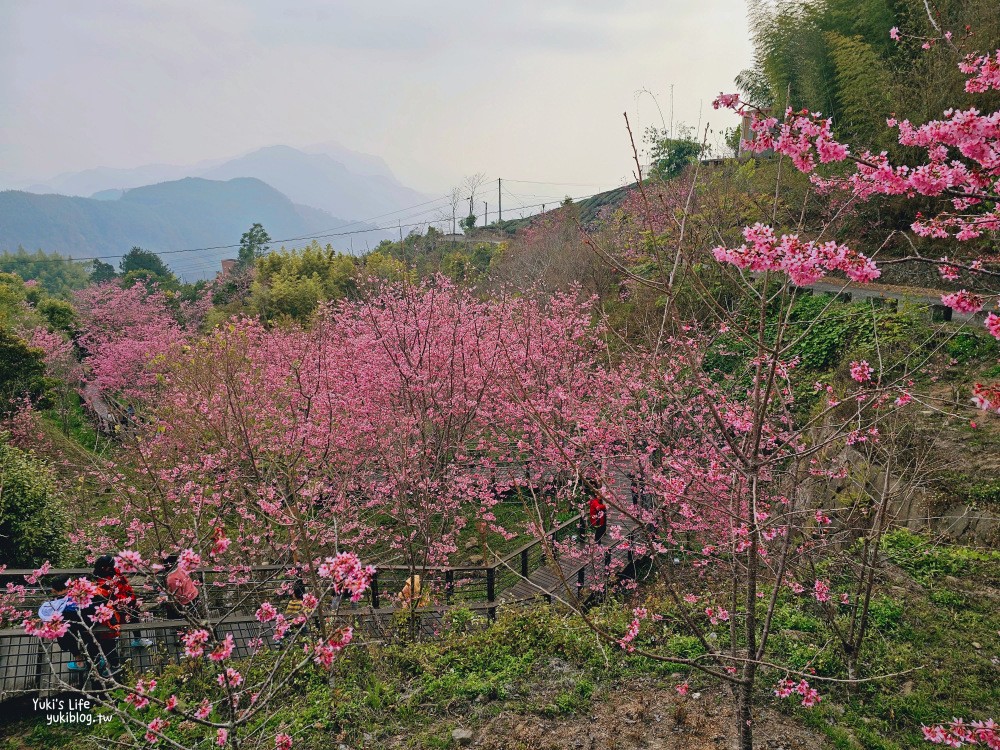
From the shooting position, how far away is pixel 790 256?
2777mm

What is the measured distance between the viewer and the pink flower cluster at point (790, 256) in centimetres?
275

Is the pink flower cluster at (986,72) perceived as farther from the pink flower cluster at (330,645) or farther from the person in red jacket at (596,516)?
the person in red jacket at (596,516)

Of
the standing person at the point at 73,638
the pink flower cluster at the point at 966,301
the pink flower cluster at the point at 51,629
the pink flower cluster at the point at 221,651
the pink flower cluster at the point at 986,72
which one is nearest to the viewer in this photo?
the pink flower cluster at the point at 986,72

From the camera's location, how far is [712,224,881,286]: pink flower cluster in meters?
2.75

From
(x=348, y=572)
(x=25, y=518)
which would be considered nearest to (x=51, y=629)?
(x=348, y=572)

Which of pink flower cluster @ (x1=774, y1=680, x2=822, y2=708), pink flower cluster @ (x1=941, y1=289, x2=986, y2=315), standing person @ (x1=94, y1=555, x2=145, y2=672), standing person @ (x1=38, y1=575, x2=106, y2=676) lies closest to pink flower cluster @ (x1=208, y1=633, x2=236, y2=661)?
standing person @ (x1=94, y1=555, x2=145, y2=672)

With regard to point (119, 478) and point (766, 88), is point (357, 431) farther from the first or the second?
point (766, 88)

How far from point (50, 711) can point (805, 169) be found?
28.5ft

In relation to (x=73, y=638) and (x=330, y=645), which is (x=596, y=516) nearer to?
(x=330, y=645)

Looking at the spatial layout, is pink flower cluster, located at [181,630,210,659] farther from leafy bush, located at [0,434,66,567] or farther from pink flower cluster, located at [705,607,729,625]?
leafy bush, located at [0,434,66,567]

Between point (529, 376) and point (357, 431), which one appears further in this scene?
point (529, 376)

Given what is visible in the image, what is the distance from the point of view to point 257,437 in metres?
9.46

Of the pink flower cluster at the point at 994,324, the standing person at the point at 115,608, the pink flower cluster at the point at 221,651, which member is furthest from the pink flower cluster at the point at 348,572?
the pink flower cluster at the point at 994,324

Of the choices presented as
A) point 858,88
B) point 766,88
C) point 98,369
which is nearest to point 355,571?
point 858,88
